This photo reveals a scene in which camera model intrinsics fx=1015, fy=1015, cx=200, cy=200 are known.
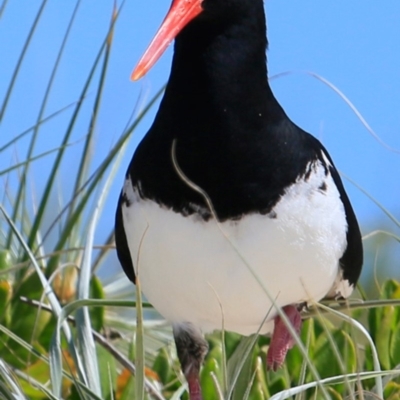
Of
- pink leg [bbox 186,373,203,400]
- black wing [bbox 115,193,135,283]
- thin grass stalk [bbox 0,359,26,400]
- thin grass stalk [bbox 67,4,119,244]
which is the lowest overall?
pink leg [bbox 186,373,203,400]

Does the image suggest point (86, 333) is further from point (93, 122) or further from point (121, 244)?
point (93, 122)

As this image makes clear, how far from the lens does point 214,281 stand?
287 cm

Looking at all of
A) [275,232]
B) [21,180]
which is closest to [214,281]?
[275,232]

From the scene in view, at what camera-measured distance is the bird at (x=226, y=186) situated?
2.78 m

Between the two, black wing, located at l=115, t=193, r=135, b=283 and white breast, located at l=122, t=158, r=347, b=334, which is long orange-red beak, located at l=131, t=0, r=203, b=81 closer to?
white breast, located at l=122, t=158, r=347, b=334

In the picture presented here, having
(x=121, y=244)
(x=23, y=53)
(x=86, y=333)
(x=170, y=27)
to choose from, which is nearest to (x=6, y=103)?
(x=23, y=53)

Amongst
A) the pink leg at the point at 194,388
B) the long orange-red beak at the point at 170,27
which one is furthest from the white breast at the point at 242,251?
the long orange-red beak at the point at 170,27

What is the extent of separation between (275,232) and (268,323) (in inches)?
22.1

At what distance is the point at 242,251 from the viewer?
9.09 ft

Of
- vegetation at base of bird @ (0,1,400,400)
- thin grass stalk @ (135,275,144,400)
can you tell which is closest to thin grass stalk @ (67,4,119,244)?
vegetation at base of bird @ (0,1,400,400)

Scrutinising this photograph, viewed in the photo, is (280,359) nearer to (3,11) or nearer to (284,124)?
(284,124)

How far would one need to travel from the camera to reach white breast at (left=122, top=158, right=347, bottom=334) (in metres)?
2.78

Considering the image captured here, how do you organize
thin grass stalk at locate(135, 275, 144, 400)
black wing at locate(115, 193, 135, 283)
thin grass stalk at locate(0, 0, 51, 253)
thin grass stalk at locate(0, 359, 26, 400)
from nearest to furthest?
thin grass stalk at locate(135, 275, 144, 400), thin grass stalk at locate(0, 359, 26, 400), black wing at locate(115, 193, 135, 283), thin grass stalk at locate(0, 0, 51, 253)

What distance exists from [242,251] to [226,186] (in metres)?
0.18
